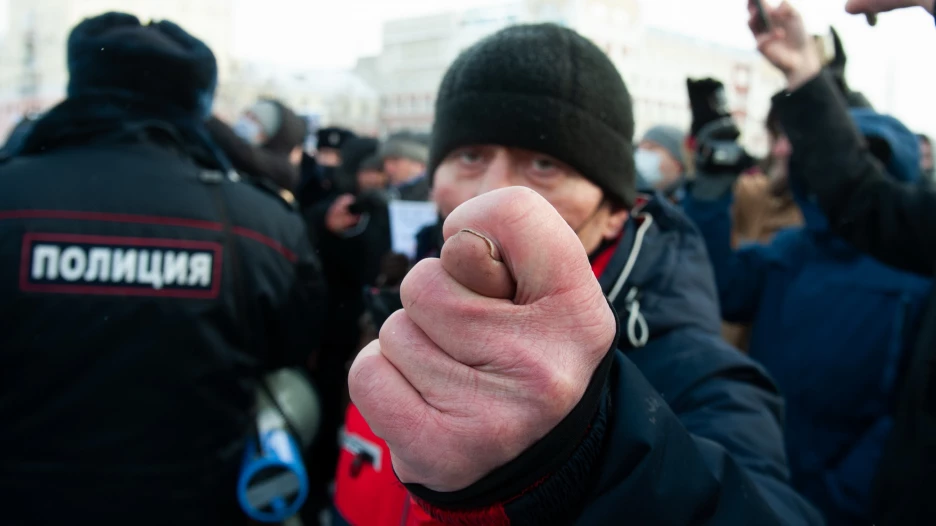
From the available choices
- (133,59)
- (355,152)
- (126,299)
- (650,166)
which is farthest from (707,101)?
(355,152)

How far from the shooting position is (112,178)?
1.64m

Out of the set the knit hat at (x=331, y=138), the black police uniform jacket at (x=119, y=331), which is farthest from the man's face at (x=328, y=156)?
the black police uniform jacket at (x=119, y=331)

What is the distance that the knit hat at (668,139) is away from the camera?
3519mm

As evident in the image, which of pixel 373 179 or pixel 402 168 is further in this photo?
pixel 373 179

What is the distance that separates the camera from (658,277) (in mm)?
1193

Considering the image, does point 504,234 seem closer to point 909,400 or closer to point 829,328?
point 909,400

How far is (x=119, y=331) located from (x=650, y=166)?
2.53m

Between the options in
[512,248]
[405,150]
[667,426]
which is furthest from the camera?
[405,150]

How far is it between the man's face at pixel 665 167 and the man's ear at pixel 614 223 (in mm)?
2123

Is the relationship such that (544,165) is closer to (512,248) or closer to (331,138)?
(512,248)

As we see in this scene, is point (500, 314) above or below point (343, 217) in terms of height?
above

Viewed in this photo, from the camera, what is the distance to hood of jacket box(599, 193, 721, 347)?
1.13m

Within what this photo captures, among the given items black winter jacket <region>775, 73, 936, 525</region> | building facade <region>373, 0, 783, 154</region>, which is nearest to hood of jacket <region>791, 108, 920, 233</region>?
black winter jacket <region>775, 73, 936, 525</region>

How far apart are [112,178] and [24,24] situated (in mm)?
6377
